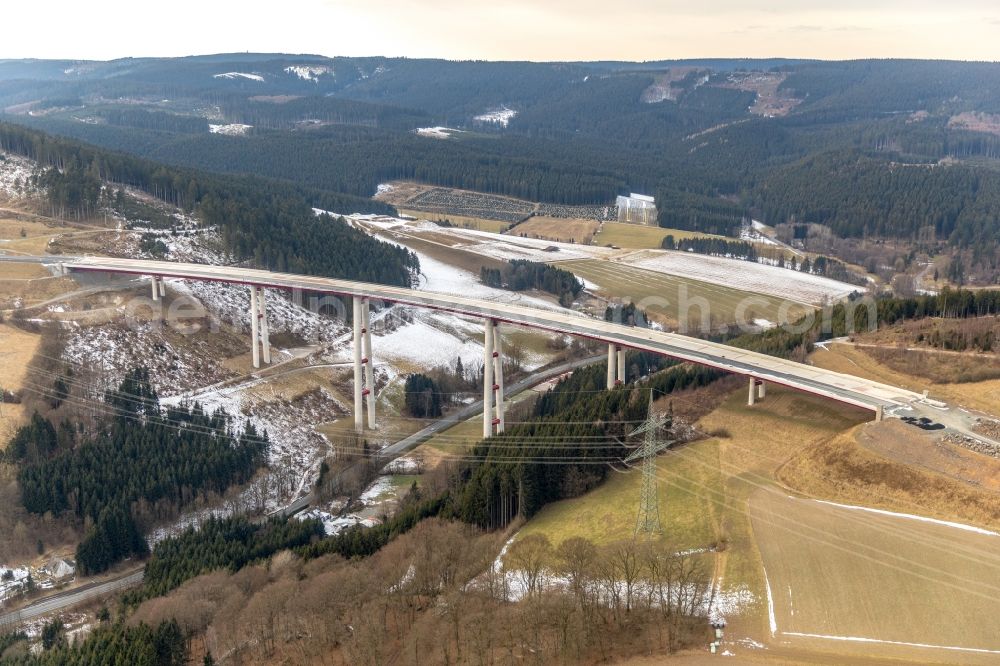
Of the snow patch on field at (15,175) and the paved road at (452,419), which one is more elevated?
the snow patch on field at (15,175)

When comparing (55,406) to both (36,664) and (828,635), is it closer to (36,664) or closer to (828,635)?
(36,664)

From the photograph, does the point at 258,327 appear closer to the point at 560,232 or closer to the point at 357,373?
the point at 357,373

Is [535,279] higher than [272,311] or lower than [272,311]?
lower

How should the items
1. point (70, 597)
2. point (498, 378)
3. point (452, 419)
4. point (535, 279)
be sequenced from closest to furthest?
point (70, 597) → point (498, 378) → point (452, 419) → point (535, 279)

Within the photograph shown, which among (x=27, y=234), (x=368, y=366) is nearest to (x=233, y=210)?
(x=27, y=234)

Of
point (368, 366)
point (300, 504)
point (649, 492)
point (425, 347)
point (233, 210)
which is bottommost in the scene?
point (300, 504)

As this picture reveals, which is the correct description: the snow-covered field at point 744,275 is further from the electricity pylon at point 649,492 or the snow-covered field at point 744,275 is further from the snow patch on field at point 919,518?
the electricity pylon at point 649,492

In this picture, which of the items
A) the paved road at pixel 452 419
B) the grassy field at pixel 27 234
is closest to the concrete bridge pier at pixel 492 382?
the paved road at pixel 452 419
